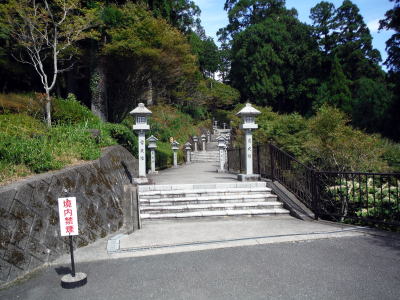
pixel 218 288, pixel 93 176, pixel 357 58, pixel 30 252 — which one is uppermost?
pixel 357 58

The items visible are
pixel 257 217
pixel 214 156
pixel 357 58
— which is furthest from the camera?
pixel 357 58

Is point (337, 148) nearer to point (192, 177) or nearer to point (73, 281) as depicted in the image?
point (192, 177)

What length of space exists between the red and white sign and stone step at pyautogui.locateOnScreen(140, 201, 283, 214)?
3539 millimetres

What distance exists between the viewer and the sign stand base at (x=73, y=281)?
379 cm

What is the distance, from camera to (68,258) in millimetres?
4742

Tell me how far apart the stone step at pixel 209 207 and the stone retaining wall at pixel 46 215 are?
80 centimetres

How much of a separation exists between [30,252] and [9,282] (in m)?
0.47

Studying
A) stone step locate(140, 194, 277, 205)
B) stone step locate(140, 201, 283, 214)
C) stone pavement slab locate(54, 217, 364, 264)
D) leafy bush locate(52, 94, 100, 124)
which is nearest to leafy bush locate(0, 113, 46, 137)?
leafy bush locate(52, 94, 100, 124)

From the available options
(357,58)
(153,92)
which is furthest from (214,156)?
(357,58)

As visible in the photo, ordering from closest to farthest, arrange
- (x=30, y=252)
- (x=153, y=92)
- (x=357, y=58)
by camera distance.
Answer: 1. (x=30, y=252)
2. (x=153, y=92)
3. (x=357, y=58)

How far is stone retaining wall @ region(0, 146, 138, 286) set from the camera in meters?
3.96

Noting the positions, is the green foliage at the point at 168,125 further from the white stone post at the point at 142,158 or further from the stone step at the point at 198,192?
the stone step at the point at 198,192

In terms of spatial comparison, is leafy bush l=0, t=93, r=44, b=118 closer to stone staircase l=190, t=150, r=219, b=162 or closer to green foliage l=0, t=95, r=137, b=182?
green foliage l=0, t=95, r=137, b=182

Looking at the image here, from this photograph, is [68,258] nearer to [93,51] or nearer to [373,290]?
[373,290]
